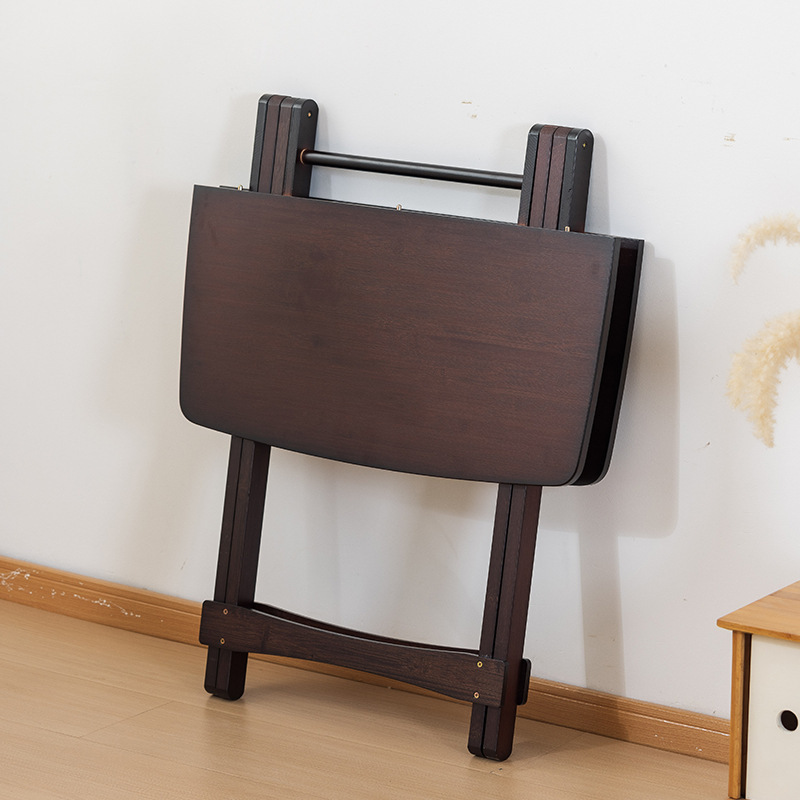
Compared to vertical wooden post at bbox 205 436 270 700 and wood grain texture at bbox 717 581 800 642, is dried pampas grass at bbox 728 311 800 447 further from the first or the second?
vertical wooden post at bbox 205 436 270 700

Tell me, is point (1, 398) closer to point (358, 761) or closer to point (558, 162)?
point (358, 761)

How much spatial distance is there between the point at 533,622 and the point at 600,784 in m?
0.30

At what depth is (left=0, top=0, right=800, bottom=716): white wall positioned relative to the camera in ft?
5.10

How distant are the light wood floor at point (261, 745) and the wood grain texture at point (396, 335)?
401 millimetres

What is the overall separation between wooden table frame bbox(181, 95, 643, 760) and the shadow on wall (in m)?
0.05

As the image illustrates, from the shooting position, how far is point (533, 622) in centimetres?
173

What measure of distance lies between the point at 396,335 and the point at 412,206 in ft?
0.93

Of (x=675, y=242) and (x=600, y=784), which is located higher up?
(x=675, y=242)

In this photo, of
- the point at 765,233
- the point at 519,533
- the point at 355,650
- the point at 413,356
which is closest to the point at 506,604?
the point at 519,533

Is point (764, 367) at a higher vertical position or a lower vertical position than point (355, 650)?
higher

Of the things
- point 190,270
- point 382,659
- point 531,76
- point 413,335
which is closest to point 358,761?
point 382,659

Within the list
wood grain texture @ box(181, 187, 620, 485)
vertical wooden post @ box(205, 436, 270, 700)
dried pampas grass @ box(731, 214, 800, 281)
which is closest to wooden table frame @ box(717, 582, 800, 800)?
wood grain texture @ box(181, 187, 620, 485)

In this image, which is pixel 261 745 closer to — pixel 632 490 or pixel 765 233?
pixel 632 490

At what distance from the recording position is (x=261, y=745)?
1.54 m
